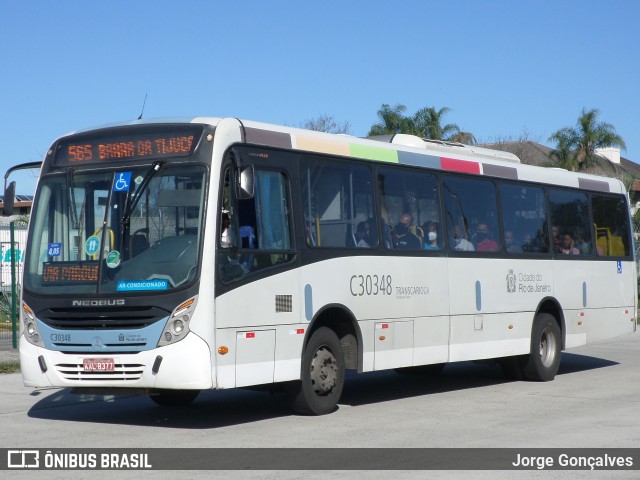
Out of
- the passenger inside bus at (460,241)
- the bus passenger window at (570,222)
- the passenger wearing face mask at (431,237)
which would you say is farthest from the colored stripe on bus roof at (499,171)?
the passenger wearing face mask at (431,237)

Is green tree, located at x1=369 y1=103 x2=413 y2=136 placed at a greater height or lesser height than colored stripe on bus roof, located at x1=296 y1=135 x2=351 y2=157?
greater

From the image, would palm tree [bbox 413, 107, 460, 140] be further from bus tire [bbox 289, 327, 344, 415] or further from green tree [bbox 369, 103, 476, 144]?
bus tire [bbox 289, 327, 344, 415]

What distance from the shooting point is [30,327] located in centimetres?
1160

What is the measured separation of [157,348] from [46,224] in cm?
206

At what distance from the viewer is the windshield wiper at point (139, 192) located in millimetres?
11242

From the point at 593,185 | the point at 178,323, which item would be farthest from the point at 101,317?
the point at 593,185

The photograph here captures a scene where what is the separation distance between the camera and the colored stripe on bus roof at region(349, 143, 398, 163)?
1344cm

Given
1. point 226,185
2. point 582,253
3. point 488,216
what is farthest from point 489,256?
point 226,185

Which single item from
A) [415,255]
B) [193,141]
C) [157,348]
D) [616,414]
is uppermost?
[193,141]

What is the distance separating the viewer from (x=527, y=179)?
17109 millimetres

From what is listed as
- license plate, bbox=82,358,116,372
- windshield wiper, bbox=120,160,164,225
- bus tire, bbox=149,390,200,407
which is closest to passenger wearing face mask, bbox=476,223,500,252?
bus tire, bbox=149,390,200,407

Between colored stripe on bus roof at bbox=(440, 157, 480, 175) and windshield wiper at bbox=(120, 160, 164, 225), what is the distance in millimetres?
5073

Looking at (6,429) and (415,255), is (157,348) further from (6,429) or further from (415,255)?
(415,255)

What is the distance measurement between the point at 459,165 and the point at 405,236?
198cm
